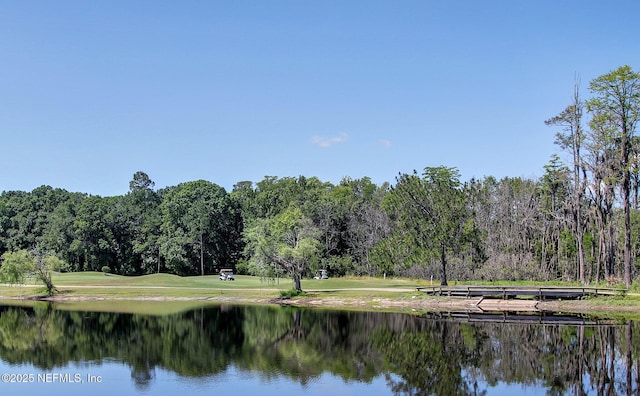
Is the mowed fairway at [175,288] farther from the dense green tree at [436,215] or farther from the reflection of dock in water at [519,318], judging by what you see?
the reflection of dock in water at [519,318]

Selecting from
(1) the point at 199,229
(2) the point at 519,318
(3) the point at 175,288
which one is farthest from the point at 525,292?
(1) the point at 199,229

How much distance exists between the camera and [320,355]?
28531 mm

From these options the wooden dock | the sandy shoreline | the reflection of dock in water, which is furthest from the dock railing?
the reflection of dock in water

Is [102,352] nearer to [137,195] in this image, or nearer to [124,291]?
[124,291]

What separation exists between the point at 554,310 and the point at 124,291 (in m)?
41.8

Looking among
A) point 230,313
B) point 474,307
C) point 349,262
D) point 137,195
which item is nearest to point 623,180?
point 474,307

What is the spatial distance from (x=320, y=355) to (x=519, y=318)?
774 inches

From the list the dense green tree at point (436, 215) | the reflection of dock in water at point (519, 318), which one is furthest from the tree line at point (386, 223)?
the reflection of dock in water at point (519, 318)

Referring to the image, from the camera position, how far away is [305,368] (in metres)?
25.5

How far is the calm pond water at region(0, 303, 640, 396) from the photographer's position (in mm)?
22281

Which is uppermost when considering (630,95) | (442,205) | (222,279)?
(630,95)

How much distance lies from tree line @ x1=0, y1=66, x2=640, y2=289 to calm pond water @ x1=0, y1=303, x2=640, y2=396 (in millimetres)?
14556

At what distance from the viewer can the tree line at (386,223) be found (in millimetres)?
54688

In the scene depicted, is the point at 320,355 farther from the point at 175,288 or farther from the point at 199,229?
the point at 199,229
